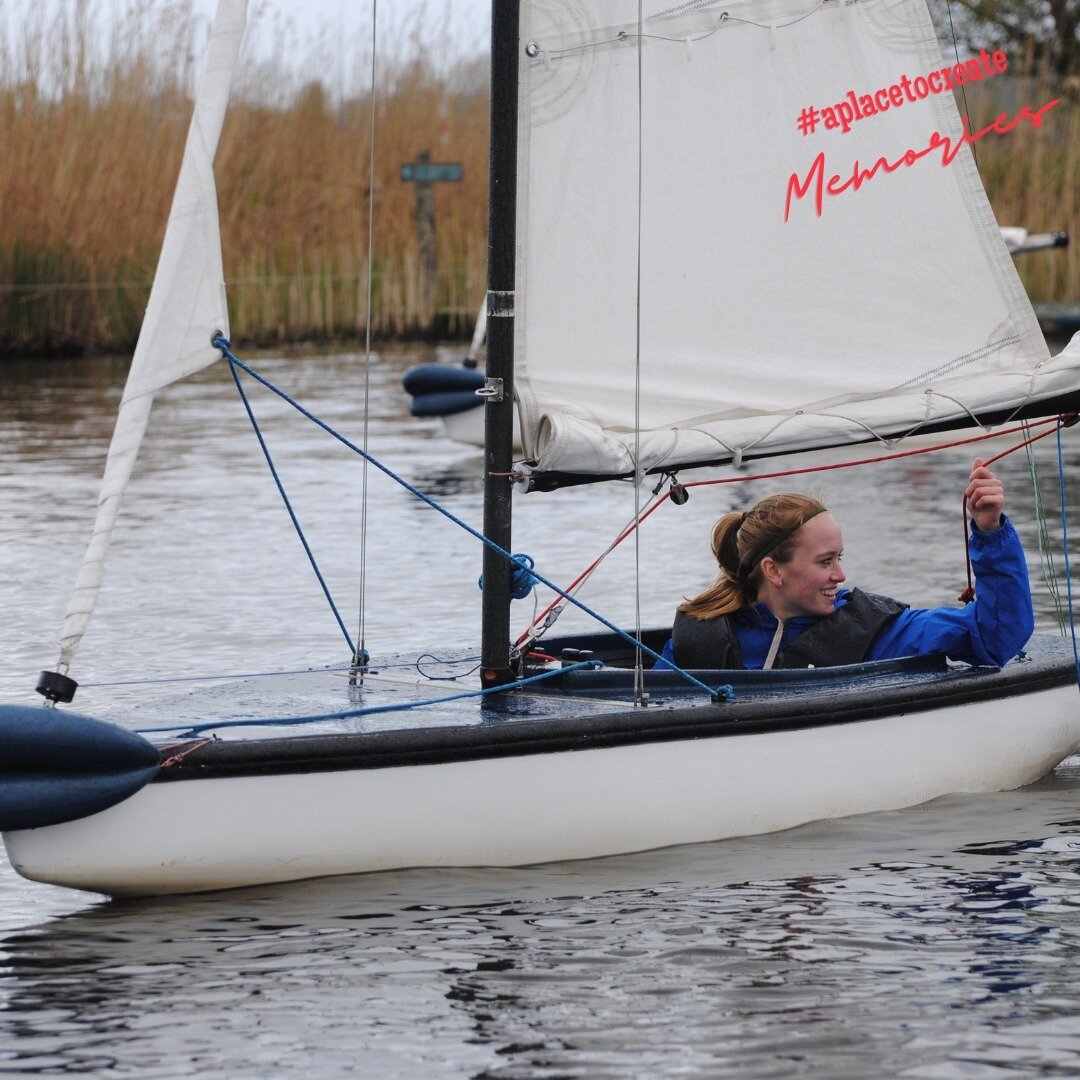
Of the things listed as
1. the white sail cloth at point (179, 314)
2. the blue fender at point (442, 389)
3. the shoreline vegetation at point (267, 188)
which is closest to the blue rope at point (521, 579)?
the white sail cloth at point (179, 314)

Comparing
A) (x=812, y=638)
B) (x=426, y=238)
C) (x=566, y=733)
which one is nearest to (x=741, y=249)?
(x=812, y=638)

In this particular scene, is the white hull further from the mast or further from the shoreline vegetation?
the shoreline vegetation

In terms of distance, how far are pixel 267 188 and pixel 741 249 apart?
16.0 meters

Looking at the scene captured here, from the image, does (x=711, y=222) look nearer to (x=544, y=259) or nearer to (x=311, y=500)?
(x=544, y=259)

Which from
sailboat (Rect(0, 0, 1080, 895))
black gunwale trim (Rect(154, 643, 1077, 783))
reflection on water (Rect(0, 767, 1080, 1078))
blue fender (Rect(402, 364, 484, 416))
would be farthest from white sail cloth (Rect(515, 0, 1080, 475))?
blue fender (Rect(402, 364, 484, 416))

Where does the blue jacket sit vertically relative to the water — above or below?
above

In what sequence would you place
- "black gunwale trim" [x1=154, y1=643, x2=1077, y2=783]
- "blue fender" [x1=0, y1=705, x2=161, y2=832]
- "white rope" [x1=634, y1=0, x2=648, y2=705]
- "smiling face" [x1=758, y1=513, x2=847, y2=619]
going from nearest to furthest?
"blue fender" [x1=0, y1=705, x2=161, y2=832]
"black gunwale trim" [x1=154, y1=643, x2=1077, y2=783]
"white rope" [x1=634, y1=0, x2=648, y2=705]
"smiling face" [x1=758, y1=513, x2=847, y2=619]

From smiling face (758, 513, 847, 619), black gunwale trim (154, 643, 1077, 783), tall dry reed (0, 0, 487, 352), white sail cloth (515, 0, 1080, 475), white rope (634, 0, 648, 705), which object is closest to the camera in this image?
black gunwale trim (154, 643, 1077, 783)

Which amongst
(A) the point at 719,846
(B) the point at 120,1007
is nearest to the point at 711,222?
(A) the point at 719,846

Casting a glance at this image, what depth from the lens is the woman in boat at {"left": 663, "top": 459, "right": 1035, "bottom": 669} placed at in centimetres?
539

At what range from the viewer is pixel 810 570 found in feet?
17.9

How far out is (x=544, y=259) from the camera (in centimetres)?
533

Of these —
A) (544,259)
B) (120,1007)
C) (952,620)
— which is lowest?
(120,1007)

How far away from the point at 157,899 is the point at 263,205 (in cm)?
1670
